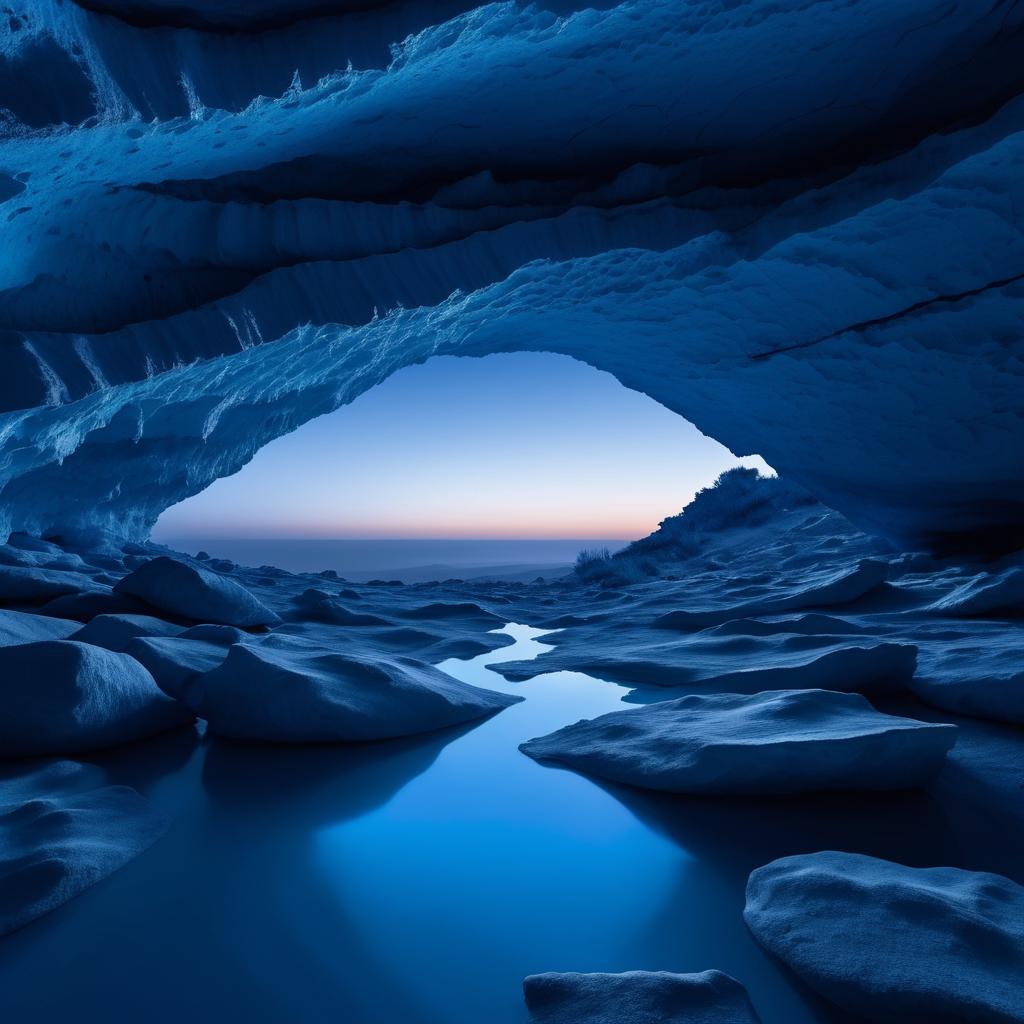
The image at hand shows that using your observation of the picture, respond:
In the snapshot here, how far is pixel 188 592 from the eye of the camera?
3.10 meters

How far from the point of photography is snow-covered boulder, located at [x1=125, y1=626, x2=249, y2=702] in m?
1.88

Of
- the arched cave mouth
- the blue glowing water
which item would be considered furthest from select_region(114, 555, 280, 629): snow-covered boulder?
the blue glowing water

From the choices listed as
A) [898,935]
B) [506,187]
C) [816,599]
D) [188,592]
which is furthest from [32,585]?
[816,599]

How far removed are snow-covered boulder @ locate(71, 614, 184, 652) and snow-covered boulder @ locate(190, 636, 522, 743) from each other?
2.16ft

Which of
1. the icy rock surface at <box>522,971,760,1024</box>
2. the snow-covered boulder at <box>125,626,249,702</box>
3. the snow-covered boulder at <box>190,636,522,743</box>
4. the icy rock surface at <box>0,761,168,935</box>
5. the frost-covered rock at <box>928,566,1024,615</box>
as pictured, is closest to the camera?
the icy rock surface at <box>522,971,760,1024</box>

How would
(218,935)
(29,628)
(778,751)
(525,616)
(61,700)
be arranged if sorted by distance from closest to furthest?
(218,935) < (778,751) < (61,700) < (29,628) < (525,616)

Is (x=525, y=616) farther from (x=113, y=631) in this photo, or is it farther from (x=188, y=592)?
(x=113, y=631)

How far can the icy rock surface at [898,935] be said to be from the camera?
71 centimetres

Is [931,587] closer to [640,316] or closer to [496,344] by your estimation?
[640,316]

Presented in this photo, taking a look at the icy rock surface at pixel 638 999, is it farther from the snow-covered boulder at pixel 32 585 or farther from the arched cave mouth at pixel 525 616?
the snow-covered boulder at pixel 32 585

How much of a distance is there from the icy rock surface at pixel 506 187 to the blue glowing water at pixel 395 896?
168 centimetres

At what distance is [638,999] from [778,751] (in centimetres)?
64

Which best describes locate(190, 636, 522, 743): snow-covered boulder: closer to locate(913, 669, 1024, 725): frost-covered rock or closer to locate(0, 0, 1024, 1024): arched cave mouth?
locate(0, 0, 1024, 1024): arched cave mouth

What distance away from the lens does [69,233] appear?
2.46 meters
